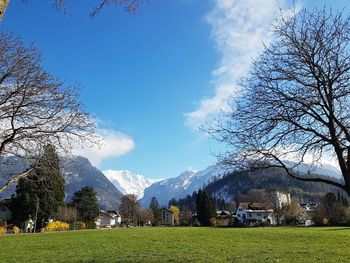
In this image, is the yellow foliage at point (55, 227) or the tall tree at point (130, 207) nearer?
the yellow foliage at point (55, 227)

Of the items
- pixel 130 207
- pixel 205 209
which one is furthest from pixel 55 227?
pixel 130 207

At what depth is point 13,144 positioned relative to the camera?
1095cm

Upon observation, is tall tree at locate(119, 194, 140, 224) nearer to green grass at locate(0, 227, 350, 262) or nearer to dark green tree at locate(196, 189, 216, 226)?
dark green tree at locate(196, 189, 216, 226)

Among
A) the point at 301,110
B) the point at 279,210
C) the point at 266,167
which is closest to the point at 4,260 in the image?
the point at 266,167

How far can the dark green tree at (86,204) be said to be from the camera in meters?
101

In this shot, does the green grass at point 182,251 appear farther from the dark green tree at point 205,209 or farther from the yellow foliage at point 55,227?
the dark green tree at point 205,209

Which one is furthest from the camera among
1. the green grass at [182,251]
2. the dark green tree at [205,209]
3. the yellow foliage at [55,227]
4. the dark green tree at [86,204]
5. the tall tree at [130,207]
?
the tall tree at [130,207]

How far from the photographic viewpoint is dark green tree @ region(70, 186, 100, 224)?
101 m

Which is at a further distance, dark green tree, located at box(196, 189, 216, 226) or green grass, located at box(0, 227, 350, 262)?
dark green tree, located at box(196, 189, 216, 226)

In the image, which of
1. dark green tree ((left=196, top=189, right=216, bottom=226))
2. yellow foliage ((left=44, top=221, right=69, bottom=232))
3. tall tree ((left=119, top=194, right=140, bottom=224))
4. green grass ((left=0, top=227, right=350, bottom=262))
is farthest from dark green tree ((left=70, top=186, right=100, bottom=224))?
green grass ((left=0, top=227, right=350, bottom=262))

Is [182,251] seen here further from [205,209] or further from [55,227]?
[205,209]

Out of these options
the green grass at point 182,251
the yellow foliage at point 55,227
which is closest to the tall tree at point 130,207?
the yellow foliage at point 55,227

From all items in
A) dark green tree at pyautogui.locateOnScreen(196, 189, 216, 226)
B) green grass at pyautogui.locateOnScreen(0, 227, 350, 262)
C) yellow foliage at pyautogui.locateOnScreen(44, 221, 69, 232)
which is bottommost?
green grass at pyautogui.locateOnScreen(0, 227, 350, 262)

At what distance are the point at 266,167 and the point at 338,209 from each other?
91.5 m
